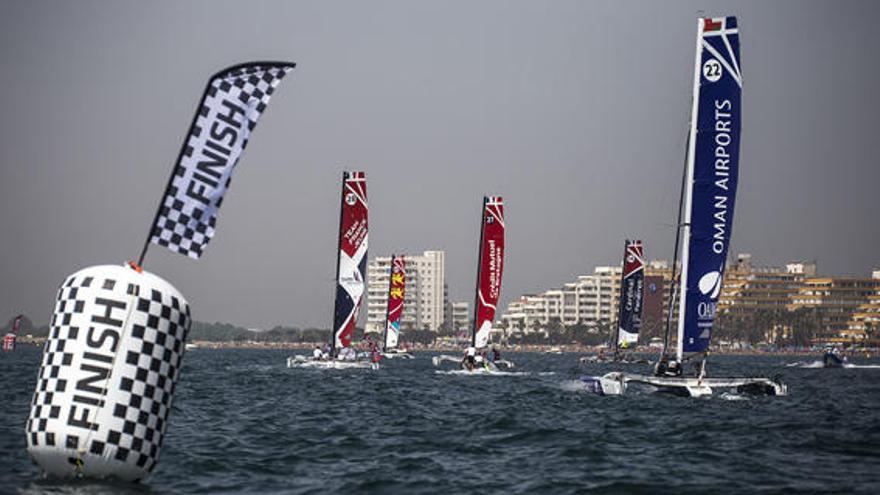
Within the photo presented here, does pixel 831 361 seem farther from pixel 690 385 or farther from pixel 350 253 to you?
pixel 690 385

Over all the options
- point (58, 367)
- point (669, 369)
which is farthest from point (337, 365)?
point (58, 367)

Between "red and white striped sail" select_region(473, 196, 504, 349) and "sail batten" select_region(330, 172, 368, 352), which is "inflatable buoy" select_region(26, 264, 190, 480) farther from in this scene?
"sail batten" select_region(330, 172, 368, 352)

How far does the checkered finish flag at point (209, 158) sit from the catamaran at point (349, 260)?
5391 cm

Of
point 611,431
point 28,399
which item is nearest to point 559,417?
point 611,431

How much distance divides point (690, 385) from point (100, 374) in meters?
26.7

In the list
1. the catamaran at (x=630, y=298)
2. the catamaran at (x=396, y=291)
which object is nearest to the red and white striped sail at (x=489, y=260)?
the catamaran at (x=630, y=298)

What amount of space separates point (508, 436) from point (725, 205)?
19239 mm

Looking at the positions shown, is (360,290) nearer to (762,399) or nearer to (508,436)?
(762,399)

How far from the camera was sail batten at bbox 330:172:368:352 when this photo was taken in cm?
6800

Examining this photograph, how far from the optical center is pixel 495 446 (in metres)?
21.5

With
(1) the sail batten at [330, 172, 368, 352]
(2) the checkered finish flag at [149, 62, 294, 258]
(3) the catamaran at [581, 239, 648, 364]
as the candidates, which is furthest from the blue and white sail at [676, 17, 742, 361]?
(3) the catamaran at [581, 239, 648, 364]

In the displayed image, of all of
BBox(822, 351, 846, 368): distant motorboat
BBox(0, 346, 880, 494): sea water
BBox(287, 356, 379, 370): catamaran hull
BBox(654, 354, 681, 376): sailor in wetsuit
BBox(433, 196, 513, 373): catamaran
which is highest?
BBox(433, 196, 513, 373): catamaran

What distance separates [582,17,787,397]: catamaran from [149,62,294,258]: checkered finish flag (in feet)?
88.9

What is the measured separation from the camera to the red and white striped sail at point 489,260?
66.0 metres
